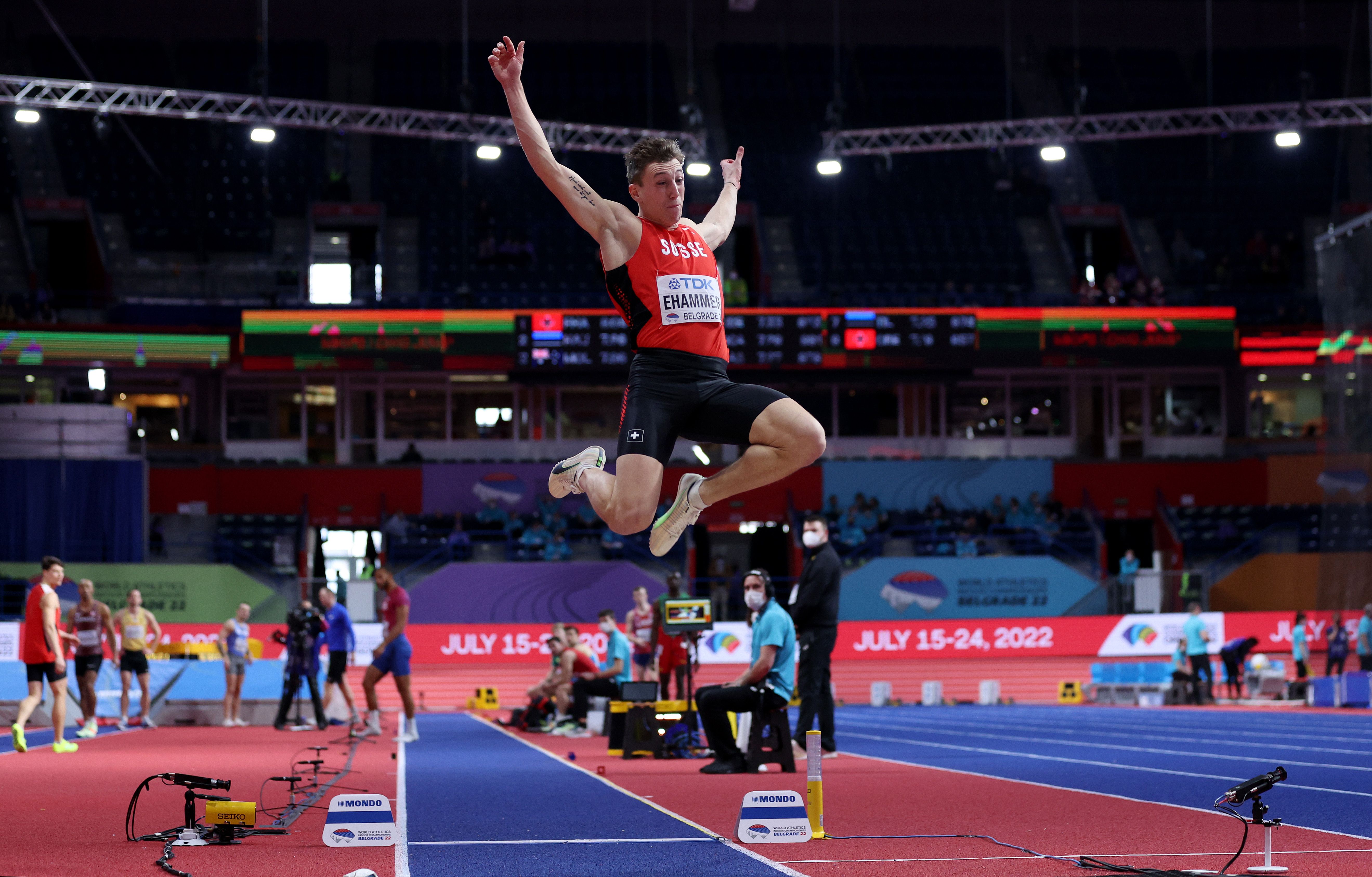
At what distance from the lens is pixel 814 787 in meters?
7.63

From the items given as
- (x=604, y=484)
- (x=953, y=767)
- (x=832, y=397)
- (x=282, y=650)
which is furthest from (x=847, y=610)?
(x=604, y=484)

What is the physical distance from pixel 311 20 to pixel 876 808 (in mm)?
37200

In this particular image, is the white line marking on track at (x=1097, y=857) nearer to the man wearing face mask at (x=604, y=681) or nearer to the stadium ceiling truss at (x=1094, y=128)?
the man wearing face mask at (x=604, y=681)

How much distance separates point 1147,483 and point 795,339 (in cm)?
1077

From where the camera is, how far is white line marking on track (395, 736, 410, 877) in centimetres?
691

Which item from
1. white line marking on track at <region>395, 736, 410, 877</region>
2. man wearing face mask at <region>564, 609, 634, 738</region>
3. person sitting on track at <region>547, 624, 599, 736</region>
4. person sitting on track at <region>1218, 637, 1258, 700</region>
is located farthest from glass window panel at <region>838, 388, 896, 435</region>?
white line marking on track at <region>395, 736, 410, 877</region>

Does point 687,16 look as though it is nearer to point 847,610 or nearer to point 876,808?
point 847,610

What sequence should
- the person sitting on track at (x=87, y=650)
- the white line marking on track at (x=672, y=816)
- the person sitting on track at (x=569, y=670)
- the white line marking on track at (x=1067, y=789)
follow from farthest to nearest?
the person sitting on track at (x=569, y=670) → the person sitting on track at (x=87, y=650) → the white line marking on track at (x=1067, y=789) → the white line marking on track at (x=672, y=816)

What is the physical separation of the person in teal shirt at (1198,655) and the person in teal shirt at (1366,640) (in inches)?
94.0

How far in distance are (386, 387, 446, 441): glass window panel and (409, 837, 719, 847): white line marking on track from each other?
96.5 ft

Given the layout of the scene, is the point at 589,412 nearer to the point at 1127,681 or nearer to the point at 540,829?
the point at 1127,681

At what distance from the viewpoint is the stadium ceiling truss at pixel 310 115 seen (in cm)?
2702

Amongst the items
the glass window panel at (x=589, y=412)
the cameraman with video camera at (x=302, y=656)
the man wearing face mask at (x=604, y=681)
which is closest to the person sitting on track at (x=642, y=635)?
the man wearing face mask at (x=604, y=681)

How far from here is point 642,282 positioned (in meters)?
6.67
